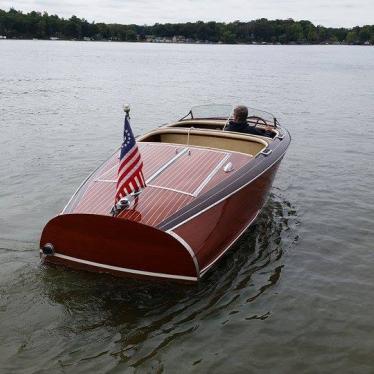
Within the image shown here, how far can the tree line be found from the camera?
154 m

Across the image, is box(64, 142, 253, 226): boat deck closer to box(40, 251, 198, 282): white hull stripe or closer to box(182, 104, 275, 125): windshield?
box(40, 251, 198, 282): white hull stripe

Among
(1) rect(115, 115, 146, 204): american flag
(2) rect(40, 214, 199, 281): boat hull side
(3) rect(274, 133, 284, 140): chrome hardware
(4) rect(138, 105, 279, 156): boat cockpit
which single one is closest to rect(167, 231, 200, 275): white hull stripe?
(2) rect(40, 214, 199, 281): boat hull side

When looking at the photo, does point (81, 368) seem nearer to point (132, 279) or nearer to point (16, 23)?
point (132, 279)

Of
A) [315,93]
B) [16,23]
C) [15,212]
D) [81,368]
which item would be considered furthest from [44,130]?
[16,23]

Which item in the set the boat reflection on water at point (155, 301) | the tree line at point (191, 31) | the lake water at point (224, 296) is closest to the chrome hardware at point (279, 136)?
the lake water at point (224, 296)

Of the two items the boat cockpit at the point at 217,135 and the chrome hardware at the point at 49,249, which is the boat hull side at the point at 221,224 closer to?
the boat cockpit at the point at 217,135

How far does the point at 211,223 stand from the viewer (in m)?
5.93

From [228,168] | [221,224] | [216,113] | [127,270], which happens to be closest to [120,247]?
[127,270]

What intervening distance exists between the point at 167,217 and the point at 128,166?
76cm

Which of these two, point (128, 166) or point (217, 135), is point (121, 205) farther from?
point (217, 135)

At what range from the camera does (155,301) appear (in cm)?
562

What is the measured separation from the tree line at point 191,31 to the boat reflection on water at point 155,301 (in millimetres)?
159719

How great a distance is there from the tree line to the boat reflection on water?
524 feet

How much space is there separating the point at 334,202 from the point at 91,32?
17376 centimetres
